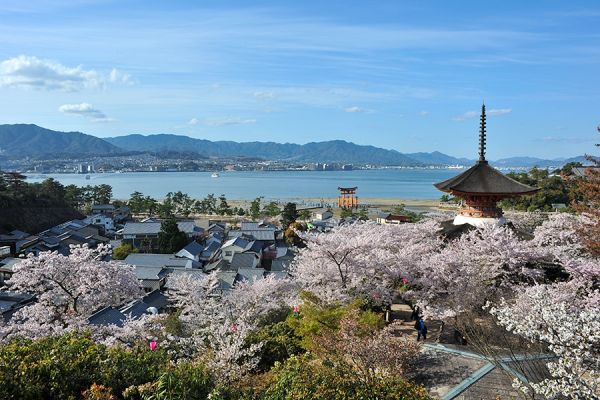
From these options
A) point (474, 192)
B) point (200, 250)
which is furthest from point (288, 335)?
point (200, 250)

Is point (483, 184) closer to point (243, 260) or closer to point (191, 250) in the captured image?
point (243, 260)

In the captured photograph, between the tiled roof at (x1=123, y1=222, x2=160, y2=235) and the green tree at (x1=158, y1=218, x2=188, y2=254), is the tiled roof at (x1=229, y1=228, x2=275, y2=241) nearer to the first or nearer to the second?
the green tree at (x1=158, y1=218, x2=188, y2=254)

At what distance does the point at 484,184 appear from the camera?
579 inches

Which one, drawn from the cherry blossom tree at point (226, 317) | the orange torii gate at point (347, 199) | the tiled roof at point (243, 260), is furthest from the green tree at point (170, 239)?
the orange torii gate at point (347, 199)

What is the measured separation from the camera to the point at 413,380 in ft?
23.1

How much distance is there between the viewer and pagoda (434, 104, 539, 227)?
47.4ft

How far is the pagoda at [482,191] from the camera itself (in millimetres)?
14438

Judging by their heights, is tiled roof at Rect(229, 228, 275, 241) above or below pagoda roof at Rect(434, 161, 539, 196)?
below

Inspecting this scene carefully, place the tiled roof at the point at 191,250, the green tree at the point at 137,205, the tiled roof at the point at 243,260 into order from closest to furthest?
the tiled roof at the point at 243,260
the tiled roof at the point at 191,250
the green tree at the point at 137,205

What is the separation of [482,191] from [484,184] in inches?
14.7

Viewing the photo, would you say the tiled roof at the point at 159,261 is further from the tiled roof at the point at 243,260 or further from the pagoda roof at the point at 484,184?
the pagoda roof at the point at 484,184

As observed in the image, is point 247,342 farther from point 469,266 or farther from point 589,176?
point 589,176

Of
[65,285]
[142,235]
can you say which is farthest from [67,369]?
[142,235]

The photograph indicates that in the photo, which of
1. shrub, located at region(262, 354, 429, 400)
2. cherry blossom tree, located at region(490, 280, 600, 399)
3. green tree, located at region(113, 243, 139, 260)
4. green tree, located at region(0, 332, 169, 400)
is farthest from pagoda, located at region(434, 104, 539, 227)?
green tree, located at region(113, 243, 139, 260)
